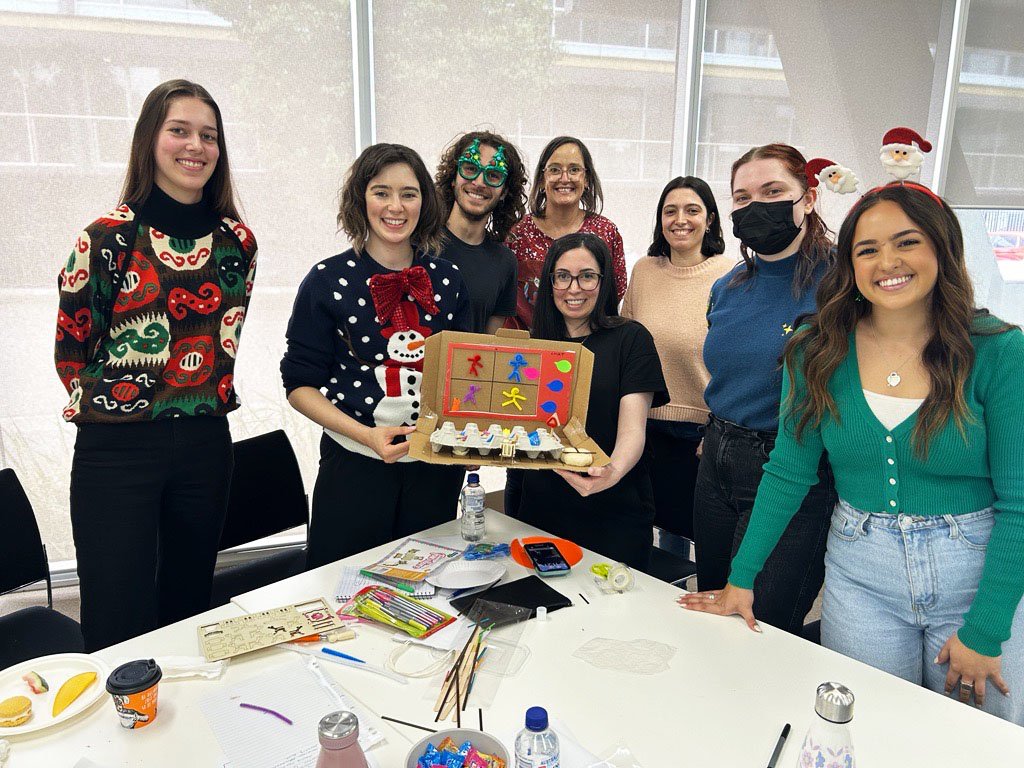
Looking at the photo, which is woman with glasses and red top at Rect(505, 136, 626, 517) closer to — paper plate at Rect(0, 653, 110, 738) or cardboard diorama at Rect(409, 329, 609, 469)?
cardboard diorama at Rect(409, 329, 609, 469)

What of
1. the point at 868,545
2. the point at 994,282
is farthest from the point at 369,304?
A: the point at 994,282

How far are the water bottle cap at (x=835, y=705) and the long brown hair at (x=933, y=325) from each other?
66cm

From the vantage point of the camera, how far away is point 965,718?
1.23 metres

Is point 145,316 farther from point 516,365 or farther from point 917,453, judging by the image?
point 917,453

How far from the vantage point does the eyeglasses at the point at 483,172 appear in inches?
98.8

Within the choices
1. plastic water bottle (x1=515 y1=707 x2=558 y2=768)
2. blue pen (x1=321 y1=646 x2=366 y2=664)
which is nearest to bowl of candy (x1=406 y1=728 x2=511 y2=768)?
plastic water bottle (x1=515 y1=707 x2=558 y2=768)

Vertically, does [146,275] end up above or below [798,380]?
above

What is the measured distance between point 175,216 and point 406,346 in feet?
2.36

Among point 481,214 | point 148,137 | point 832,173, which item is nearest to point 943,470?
point 832,173

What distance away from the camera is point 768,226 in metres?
1.86

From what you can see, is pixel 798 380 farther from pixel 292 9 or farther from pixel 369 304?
pixel 292 9

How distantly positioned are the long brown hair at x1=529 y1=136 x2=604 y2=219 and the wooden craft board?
1.83 metres

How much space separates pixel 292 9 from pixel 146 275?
1905mm

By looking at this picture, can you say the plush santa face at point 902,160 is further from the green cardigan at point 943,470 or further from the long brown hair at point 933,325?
the green cardigan at point 943,470
